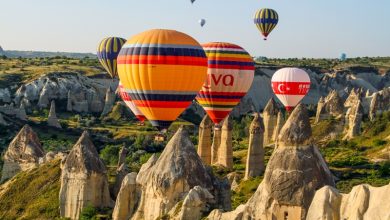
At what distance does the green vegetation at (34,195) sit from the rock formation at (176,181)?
10.8 m

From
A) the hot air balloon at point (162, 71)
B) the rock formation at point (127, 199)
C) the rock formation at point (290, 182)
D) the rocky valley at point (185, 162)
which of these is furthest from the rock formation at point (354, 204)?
the hot air balloon at point (162, 71)

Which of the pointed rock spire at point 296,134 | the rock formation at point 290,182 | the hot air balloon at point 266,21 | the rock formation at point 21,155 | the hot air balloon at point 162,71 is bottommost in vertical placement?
the rock formation at point 21,155

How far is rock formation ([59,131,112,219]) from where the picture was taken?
34469 millimetres

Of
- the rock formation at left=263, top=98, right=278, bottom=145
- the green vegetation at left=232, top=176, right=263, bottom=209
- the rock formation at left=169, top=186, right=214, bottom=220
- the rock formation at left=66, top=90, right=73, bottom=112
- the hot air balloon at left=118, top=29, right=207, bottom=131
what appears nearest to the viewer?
the rock formation at left=169, top=186, right=214, bottom=220

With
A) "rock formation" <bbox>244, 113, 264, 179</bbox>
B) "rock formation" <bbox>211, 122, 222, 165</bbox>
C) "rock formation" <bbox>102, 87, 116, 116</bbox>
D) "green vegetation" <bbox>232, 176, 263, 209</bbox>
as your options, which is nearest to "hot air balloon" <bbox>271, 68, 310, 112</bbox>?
"rock formation" <bbox>244, 113, 264, 179</bbox>

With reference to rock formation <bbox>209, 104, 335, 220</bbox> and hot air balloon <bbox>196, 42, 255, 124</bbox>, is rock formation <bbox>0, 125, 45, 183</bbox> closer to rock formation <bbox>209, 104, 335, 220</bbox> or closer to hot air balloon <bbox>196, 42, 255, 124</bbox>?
hot air balloon <bbox>196, 42, 255, 124</bbox>

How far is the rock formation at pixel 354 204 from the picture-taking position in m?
14.4

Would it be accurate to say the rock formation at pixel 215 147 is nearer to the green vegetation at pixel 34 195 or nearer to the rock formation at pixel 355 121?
the green vegetation at pixel 34 195

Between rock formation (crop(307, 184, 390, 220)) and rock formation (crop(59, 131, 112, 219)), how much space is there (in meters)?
19.8

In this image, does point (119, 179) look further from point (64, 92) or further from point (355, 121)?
point (64, 92)

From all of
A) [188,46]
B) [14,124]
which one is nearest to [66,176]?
[188,46]

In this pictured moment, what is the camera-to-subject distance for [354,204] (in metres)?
15.6

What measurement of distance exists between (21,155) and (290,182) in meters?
31.7

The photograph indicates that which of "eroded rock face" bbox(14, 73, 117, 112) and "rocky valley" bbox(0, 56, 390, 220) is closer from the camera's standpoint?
"rocky valley" bbox(0, 56, 390, 220)
